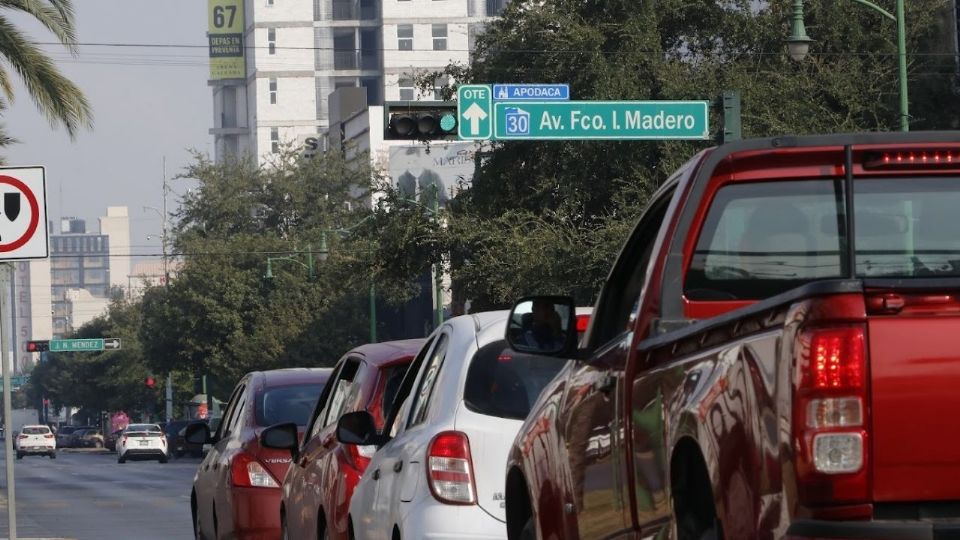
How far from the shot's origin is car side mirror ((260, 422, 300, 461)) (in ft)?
36.7

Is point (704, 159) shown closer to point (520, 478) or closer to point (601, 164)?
point (520, 478)

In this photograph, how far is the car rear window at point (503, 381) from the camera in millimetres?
7840

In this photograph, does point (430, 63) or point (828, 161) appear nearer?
point (828, 161)

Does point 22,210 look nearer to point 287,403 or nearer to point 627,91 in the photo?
point 287,403

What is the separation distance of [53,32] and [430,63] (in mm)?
118815

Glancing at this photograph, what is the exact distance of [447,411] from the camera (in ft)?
25.5

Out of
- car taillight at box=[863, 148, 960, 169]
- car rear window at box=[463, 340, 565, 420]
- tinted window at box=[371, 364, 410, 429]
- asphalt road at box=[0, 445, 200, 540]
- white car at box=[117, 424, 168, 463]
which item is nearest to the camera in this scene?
car taillight at box=[863, 148, 960, 169]

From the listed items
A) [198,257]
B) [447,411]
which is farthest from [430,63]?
[447,411]

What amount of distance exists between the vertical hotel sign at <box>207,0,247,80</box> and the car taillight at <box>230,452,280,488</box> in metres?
143

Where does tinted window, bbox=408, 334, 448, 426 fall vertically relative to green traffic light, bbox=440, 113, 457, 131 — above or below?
below

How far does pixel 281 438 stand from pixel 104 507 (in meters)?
17.0

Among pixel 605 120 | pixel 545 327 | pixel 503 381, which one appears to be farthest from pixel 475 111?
pixel 545 327

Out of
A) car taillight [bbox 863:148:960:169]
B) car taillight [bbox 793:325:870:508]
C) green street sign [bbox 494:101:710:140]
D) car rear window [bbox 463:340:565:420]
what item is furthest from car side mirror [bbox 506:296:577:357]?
green street sign [bbox 494:101:710:140]

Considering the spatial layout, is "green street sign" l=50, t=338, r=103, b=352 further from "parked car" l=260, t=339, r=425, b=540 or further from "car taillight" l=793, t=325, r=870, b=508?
"car taillight" l=793, t=325, r=870, b=508
